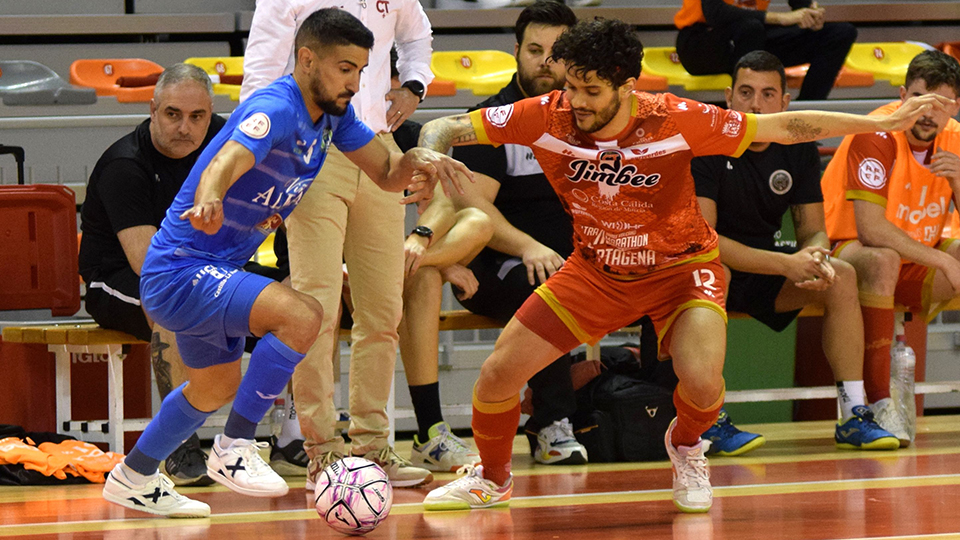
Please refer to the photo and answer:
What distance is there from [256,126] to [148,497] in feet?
4.57

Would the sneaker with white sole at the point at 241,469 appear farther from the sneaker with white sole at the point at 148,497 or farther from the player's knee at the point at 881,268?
the player's knee at the point at 881,268

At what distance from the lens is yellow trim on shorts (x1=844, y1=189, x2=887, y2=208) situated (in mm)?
5719

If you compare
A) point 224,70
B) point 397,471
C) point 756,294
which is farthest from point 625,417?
point 224,70

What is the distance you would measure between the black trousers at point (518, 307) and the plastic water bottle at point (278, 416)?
99 cm

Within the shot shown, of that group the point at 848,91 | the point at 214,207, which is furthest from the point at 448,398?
the point at 848,91

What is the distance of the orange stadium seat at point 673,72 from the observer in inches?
337

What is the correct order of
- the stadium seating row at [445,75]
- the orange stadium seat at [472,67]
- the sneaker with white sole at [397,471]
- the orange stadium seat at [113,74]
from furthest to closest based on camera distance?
the orange stadium seat at [472,67] → the orange stadium seat at [113,74] → the stadium seating row at [445,75] → the sneaker with white sole at [397,471]

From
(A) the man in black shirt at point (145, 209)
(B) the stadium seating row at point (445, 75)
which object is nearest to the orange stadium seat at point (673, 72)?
(B) the stadium seating row at point (445, 75)

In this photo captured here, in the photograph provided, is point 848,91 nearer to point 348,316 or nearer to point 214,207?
point 348,316

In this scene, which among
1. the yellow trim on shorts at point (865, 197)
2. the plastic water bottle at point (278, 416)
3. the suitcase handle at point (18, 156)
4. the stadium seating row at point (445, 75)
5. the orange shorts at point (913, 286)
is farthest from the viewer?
the stadium seating row at point (445, 75)

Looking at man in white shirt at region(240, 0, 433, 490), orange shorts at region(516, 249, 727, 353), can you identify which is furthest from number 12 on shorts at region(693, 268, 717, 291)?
man in white shirt at region(240, 0, 433, 490)

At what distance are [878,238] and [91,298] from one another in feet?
12.4

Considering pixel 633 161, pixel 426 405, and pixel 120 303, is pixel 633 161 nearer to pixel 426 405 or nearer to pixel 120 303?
pixel 426 405

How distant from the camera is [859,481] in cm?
457
